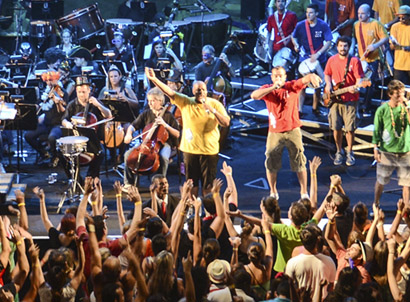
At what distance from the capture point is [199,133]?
36.1 ft

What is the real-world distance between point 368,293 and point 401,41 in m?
8.12

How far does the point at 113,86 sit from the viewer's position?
1359 centimetres

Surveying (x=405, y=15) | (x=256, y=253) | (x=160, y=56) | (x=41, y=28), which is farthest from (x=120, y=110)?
(x=41, y=28)

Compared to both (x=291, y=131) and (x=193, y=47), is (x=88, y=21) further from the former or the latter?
(x=291, y=131)

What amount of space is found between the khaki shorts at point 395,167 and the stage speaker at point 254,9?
20.8 feet

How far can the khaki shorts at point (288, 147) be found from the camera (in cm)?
1138

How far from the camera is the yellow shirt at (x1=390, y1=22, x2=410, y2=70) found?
1412 cm

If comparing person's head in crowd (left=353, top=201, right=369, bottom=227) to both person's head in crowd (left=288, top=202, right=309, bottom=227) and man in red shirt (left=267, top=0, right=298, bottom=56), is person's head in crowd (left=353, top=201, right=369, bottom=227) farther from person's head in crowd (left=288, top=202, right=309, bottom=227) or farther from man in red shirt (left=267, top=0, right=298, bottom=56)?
man in red shirt (left=267, top=0, right=298, bottom=56)

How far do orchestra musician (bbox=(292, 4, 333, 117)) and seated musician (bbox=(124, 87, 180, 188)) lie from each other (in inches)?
138

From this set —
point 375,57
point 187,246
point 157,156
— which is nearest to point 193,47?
point 375,57

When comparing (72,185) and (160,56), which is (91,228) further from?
(160,56)

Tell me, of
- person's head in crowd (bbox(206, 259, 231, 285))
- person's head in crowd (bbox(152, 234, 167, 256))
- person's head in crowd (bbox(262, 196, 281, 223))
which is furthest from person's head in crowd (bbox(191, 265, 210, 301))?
person's head in crowd (bbox(262, 196, 281, 223))

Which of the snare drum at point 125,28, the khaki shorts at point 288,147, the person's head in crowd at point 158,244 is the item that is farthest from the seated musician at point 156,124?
the snare drum at point 125,28

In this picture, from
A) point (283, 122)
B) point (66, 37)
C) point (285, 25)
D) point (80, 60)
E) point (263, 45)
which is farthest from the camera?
point (66, 37)
